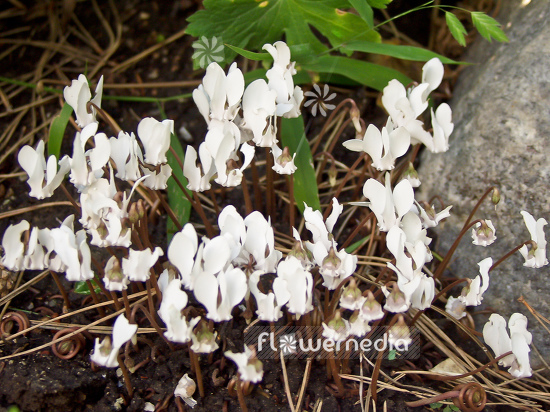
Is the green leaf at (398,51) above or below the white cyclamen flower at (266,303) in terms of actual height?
above

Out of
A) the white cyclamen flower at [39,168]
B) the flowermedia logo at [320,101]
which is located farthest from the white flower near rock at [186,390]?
the flowermedia logo at [320,101]

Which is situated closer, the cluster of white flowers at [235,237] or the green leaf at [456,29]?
the cluster of white flowers at [235,237]

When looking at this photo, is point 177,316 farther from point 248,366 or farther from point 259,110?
point 259,110

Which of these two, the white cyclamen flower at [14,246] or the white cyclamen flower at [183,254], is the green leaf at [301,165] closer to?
the white cyclamen flower at [183,254]

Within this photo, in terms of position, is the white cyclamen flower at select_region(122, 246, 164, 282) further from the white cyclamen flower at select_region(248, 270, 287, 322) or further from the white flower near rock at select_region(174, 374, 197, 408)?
the white flower near rock at select_region(174, 374, 197, 408)

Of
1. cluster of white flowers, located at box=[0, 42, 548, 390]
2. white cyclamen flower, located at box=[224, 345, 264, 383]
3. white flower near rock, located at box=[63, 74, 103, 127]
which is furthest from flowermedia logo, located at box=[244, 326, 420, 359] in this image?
white flower near rock, located at box=[63, 74, 103, 127]

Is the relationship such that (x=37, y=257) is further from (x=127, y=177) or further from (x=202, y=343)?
(x=202, y=343)

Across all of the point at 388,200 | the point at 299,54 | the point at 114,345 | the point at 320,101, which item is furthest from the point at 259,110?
the point at 320,101

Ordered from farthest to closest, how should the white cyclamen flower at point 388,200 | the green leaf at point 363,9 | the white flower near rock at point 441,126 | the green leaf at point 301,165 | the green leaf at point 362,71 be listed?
the green leaf at point 362,71, the green leaf at point 301,165, the green leaf at point 363,9, the white flower near rock at point 441,126, the white cyclamen flower at point 388,200
